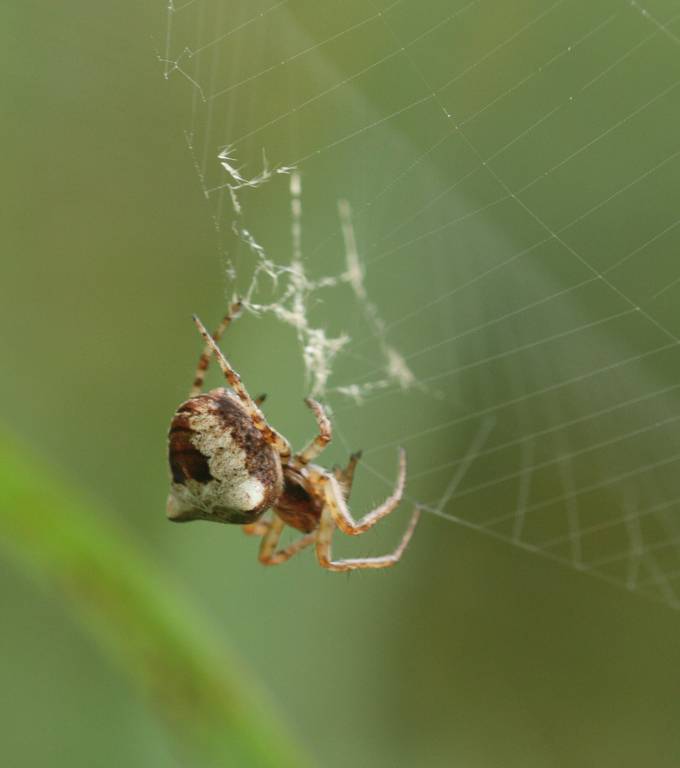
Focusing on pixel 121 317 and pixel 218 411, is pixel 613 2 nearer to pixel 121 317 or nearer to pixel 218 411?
pixel 218 411

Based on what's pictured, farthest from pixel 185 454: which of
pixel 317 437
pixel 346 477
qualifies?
pixel 346 477

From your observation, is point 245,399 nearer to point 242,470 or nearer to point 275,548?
point 242,470

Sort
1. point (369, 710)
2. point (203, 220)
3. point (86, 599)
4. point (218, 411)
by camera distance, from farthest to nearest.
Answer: point (369, 710) < point (203, 220) < point (218, 411) < point (86, 599)

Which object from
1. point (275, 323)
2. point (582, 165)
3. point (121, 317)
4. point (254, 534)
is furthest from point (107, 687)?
point (582, 165)

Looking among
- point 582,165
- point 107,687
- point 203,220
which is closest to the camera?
point 107,687

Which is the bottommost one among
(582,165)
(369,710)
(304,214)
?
(369,710)

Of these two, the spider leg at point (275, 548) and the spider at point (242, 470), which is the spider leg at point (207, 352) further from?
the spider leg at point (275, 548)

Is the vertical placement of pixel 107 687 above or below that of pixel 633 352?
above
